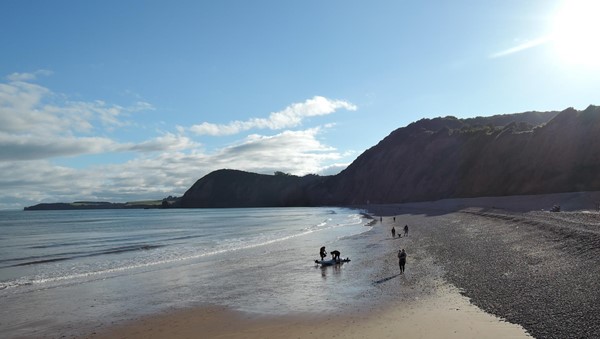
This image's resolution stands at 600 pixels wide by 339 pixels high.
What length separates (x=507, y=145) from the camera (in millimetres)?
83812

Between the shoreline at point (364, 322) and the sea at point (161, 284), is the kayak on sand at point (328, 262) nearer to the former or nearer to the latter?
the sea at point (161, 284)

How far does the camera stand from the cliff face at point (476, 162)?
6650 cm

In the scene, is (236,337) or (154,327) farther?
(154,327)

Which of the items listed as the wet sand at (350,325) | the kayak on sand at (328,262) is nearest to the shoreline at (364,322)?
the wet sand at (350,325)

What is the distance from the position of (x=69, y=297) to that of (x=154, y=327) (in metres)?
6.99

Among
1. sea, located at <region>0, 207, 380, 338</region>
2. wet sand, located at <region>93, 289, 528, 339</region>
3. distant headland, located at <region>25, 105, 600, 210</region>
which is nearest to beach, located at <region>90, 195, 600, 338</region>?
wet sand, located at <region>93, 289, 528, 339</region>

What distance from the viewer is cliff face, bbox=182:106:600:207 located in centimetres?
6650

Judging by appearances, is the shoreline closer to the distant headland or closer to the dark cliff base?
the dark cliff base

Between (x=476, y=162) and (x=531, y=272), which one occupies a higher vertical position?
(x=476, y=162)

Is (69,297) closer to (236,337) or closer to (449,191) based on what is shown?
(236,337)

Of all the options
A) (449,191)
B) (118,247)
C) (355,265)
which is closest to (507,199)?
(449,191)

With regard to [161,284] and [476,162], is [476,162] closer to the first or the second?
[476,162]

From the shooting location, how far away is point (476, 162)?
93062 millimetres

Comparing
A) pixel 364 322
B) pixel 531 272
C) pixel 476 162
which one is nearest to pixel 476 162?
pixel 476 162
